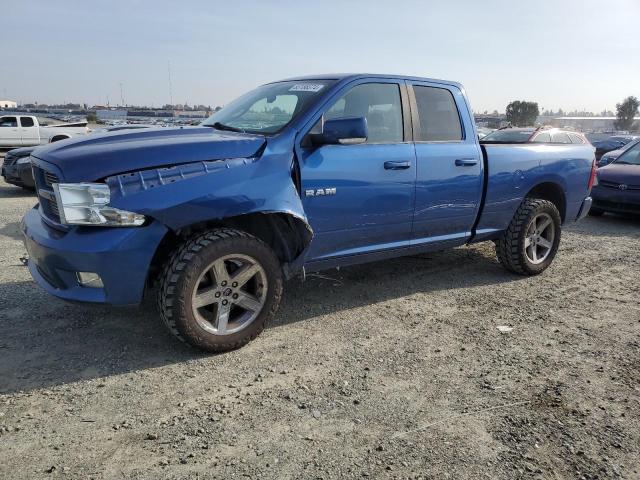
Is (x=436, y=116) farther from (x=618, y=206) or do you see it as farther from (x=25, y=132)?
(x=25, y=132)

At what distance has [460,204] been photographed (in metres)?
4.61

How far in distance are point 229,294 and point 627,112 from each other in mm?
77489

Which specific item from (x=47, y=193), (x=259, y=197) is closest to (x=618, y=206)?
(x=259, y=197)

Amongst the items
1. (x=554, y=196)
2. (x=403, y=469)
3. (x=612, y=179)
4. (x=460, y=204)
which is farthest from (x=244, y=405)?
(x=612, y=179)

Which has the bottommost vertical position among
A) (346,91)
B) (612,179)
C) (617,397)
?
(617,397)

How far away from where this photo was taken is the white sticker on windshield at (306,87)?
154 inches

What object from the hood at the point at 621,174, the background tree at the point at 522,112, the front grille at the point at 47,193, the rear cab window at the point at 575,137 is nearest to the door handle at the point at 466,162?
the front grille at the point at 47,193

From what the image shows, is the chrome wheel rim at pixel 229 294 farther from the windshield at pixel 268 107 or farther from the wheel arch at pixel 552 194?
the wheel arch at pixel 552 194

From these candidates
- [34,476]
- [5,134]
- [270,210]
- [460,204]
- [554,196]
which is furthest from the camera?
[5,134]

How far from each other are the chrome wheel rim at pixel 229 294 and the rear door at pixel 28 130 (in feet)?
56.5

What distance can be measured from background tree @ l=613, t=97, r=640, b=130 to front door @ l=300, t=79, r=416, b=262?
75.4m

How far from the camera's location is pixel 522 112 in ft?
189

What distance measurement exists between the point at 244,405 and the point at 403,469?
97 cm

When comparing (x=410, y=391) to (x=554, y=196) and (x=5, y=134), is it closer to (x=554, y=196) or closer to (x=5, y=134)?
(x=554, y=196)
